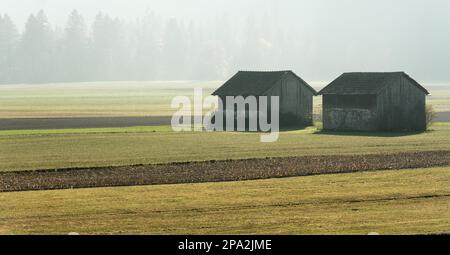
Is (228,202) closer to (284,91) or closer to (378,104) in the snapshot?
(378,104)

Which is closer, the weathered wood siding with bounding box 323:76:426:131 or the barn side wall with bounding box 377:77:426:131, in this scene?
the weathered wood siding with bounding box 323:76:426:131

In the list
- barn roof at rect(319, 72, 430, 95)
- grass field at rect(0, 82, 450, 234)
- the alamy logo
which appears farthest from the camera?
the alamy logo

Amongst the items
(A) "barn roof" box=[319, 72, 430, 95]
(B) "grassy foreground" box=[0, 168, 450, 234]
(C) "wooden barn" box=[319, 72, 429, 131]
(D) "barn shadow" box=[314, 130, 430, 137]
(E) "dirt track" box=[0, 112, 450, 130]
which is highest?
(A) "barn roof" box=[319, 72, 430, 95]

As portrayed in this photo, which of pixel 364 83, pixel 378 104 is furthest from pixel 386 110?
pixel 364 83

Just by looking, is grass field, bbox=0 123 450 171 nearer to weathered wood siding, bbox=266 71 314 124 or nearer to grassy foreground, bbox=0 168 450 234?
weathered wood siding, bbox=266 71 314 124

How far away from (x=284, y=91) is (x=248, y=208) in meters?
52.2

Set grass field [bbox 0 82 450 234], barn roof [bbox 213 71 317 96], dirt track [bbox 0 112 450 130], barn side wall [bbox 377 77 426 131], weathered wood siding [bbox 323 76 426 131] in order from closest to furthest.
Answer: grass field [bbox 0 82 450 234], weathered wood siding [bbox 323 76 426 131], barn side wall [bbox 377 77 426 131], dirt track [bbox 0 112 450 130], barn roof [bbox 213 71 317 96]

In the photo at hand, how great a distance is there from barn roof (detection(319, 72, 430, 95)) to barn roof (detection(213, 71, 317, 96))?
19.3 ft

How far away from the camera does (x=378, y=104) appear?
7388cm

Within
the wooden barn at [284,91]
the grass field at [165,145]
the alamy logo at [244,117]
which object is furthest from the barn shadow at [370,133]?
the wooden barn at [284,91]

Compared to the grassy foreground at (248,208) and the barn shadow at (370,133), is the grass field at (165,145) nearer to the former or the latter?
the barn shadow at (370,133)

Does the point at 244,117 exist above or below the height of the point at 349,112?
below

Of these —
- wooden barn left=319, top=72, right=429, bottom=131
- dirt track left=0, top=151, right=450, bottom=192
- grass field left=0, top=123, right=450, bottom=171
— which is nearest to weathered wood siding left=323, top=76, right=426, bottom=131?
wooden barn left=319, top=72, right=429, bottom=131

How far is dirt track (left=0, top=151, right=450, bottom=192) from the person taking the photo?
40.2 m
